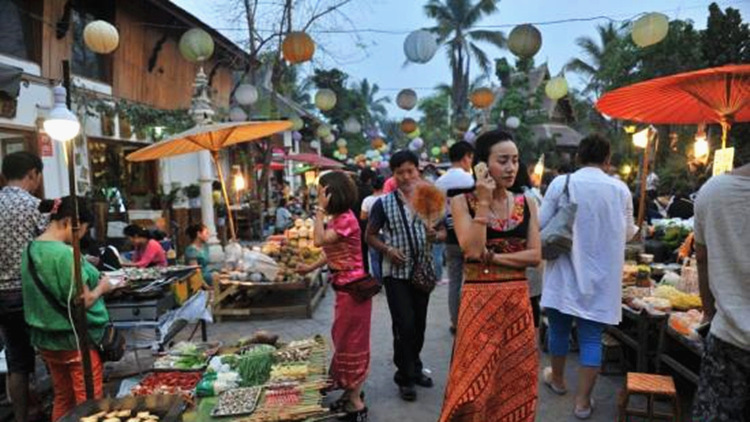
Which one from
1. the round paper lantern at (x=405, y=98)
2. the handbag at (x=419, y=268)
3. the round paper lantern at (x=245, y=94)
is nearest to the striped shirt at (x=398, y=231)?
the handbag at (x=419, y=268)

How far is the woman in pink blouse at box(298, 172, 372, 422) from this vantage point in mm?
3666

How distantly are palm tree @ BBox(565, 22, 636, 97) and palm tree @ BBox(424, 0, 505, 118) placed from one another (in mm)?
5466

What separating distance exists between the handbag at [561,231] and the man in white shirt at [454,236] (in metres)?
1.05

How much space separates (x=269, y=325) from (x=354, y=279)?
10.7 ft

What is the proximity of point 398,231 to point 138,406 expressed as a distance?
2240 mm

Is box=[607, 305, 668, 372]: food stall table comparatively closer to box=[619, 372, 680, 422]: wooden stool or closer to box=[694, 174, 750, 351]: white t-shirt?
box=[619, 372, 680, 422]: wooden stool

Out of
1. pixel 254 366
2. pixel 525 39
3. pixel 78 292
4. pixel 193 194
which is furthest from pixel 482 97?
pixel 78 292

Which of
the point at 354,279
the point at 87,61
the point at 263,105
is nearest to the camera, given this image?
the point at 354,279

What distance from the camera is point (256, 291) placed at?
7.60 meters

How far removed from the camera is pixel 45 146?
26.4ft

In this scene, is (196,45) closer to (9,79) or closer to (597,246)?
(9,79)

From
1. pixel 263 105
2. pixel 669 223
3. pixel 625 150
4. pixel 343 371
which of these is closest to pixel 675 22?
pixel 625 150

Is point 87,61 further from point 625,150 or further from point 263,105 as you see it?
point 625,150

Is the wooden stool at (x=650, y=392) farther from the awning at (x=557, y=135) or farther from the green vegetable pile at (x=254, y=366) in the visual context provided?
the awning at (x=557, y=135)
